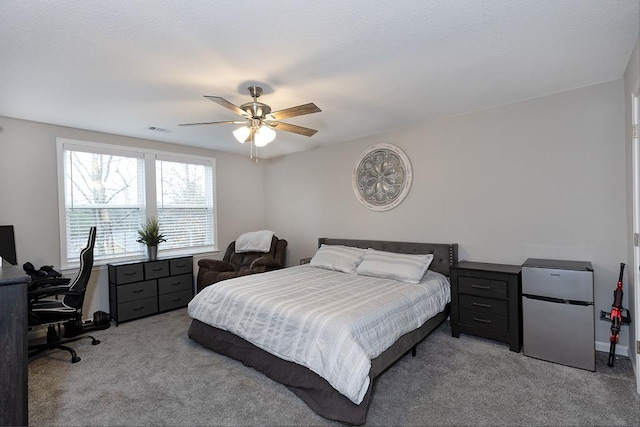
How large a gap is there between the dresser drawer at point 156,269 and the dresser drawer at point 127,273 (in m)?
0.07

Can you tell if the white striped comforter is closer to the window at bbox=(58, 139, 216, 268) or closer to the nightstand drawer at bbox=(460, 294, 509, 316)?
the nightstand drawer at bbox=(460, 294, 509, 316)

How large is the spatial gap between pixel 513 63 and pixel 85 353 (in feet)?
15.7

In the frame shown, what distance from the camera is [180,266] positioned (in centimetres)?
463

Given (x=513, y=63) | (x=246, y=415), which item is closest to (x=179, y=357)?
(x=246, y=415)

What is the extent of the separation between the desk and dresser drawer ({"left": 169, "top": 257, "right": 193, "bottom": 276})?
113 inches

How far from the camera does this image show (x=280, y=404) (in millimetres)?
2230

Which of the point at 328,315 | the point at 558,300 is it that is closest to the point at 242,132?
the point at 328,315

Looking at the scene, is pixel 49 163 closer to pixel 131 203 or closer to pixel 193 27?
pixel 131 203

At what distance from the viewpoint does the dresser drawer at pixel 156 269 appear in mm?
4284

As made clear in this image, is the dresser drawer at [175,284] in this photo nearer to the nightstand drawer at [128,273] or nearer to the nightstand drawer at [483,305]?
the nightstand drawer at [128,273]

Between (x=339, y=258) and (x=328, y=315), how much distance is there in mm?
1856

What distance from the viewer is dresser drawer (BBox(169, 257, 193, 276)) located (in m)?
4.54

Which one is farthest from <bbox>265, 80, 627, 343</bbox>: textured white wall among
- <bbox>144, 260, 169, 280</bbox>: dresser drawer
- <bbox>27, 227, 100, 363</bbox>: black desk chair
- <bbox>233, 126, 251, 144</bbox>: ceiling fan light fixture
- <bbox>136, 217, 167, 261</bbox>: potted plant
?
<bbox>27, 227, 100, 363</bbox>: black desk chair

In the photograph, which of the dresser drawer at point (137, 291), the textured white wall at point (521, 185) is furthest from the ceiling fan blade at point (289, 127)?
the dresser drawer at point (137, 291)
